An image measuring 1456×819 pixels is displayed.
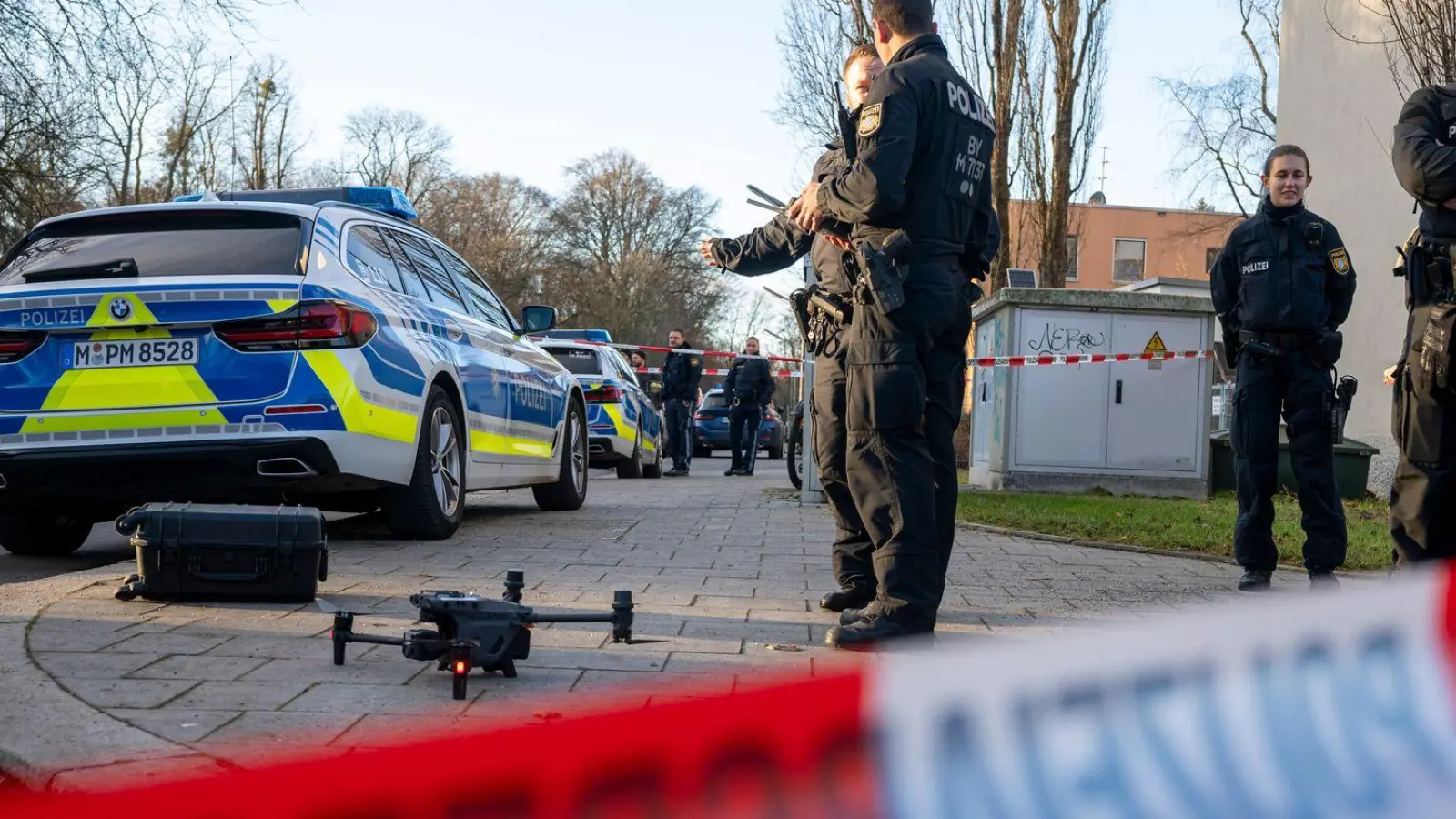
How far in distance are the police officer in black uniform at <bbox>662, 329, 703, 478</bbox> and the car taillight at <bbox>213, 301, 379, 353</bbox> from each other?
40.3ft

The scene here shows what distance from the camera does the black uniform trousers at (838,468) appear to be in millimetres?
4516

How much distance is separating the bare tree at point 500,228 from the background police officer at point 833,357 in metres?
52.1

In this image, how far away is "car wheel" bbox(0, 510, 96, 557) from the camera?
21.5 ft

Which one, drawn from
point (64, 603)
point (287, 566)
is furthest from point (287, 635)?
point (64, 603)

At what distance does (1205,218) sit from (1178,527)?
44.4 m

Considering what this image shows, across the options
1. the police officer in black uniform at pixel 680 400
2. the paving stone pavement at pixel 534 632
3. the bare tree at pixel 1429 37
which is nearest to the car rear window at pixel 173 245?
the paving stone pavement at pixel 534 632

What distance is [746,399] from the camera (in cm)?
1758

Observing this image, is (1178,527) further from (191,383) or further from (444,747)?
(444,747)

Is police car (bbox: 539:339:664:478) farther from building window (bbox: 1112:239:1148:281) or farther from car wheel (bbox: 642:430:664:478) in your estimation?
building window (bbox: 1112:239:1148:281)

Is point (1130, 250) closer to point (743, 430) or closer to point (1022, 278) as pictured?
point (743, 430)

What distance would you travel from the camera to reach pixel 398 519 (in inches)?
264

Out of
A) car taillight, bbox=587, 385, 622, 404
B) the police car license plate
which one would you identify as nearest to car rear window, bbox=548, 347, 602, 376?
car taillight, bbox=587, 385, 622, 404

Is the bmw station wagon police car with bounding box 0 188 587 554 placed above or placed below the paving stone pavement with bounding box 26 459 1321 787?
above

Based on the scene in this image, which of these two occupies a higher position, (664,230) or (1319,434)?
(664,230)
